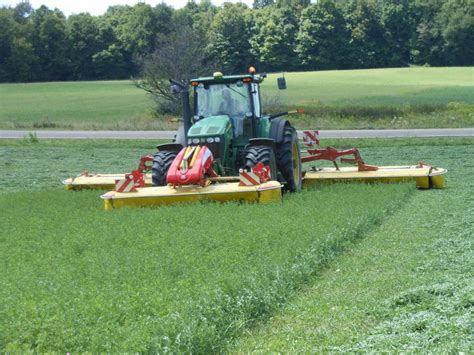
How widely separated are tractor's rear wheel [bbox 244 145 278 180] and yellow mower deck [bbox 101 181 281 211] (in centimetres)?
74

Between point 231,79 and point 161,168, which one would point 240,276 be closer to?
point 161,168

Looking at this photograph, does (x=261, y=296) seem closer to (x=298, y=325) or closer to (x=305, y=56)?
(x=298, y=325)

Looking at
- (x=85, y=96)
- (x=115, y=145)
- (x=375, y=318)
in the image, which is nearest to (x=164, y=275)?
(x=375, y=318)

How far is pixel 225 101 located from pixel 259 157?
6.15 ft

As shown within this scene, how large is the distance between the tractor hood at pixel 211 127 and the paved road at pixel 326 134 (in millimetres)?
19022

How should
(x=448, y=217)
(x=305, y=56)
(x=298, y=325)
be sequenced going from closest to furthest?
1. (x=298, y=325)
2. (x=448, y=217)
3. (x=305, y=56)

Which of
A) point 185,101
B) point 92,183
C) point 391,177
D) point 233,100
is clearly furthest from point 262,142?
point 92,183

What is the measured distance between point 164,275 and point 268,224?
129 inches

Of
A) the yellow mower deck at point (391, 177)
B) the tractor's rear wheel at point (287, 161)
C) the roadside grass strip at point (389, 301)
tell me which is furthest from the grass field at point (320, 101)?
the roadside grass strip at point (389, 301)

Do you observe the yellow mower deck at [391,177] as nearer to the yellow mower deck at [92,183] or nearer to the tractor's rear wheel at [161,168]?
the tractor's rear wheel at [161,168]

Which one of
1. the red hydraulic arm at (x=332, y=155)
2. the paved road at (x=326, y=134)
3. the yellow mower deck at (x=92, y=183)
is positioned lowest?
the paved road at (x=326, y=134)

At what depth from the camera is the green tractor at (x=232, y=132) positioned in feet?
50.2

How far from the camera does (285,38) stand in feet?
279

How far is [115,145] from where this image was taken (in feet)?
104
